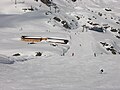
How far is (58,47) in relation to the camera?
47031mm

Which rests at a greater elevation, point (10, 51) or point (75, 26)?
point (10, 51)

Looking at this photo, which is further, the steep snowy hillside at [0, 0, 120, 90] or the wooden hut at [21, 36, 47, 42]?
the wooden hut at [21, 36, 47, 42]

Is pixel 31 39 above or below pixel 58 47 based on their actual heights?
below

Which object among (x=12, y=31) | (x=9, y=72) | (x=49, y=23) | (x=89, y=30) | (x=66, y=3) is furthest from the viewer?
(x=66, y=3)

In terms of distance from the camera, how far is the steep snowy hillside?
643 inches

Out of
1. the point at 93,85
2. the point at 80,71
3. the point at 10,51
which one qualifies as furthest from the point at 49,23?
the point at 93,85

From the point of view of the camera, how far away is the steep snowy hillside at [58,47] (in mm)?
16328

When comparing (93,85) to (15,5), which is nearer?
(93,85)

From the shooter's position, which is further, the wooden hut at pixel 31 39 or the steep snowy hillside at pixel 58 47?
the wooden hut at pixel 31 39

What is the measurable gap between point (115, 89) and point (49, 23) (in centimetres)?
5646

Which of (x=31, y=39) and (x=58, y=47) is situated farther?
(x=31, y=39)

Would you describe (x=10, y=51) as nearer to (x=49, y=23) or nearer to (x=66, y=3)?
(x=49, y=23)

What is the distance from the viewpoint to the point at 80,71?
20688 millimetres

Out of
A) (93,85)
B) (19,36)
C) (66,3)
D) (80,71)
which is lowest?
(66,3)
